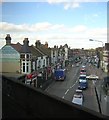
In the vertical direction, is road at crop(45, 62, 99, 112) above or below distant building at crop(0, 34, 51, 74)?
below

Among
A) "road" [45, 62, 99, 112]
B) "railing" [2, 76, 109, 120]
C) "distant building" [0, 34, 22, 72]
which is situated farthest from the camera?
"distant building" [0, 34, 22, 72]

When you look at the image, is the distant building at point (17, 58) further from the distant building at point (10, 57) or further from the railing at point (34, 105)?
the railing at point (34, 105)

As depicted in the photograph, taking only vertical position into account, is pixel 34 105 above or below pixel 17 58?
below

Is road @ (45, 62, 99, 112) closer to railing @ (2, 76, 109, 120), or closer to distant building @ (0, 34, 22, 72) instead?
distant building @ (0, 34, 22, 72)

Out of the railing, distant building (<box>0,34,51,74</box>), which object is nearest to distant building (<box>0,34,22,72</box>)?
distant building (<box>0,34,51,74</box>)

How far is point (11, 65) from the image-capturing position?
96.8 feet

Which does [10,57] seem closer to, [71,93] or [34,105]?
[71,93]

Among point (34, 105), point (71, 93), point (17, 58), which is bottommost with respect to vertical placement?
point (71, 93)

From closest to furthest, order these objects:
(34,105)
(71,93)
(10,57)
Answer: (34,105)
(71,93)
(10,57)

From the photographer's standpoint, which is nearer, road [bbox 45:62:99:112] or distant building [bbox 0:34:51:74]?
road [bbox 45:62:99:112]

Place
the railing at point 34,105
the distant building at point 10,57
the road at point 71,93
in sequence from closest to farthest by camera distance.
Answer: the railing at point 34,105
the road at point 71,93
the distant building at point 10,57

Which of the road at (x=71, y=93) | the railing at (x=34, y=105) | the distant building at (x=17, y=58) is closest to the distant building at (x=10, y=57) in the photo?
the distant building at (x=17, y=58)

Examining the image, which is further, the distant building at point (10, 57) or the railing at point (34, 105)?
the distant building at point (10, 57)

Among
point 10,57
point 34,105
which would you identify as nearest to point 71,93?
point 10,57
